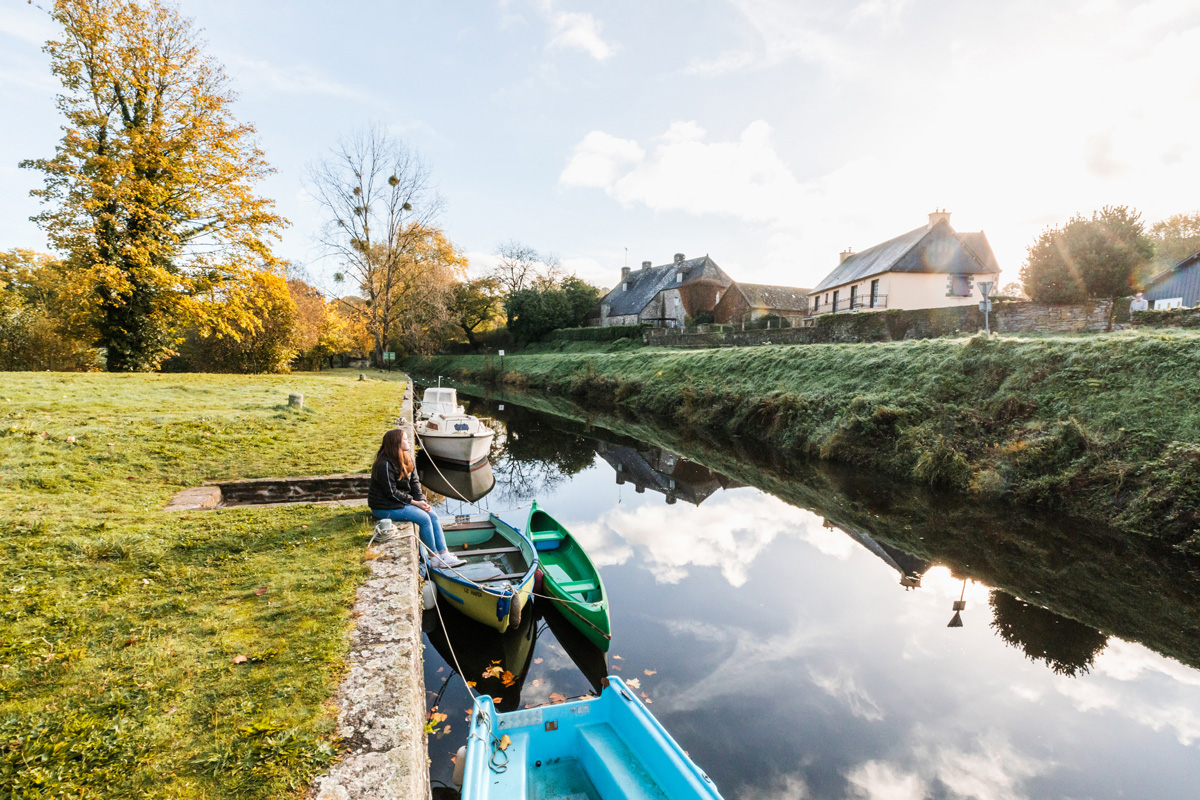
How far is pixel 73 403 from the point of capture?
11.4 m

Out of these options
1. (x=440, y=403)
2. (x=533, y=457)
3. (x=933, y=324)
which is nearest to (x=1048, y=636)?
(x=533, y=457)

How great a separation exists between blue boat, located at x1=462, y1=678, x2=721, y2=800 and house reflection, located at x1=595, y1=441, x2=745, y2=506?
8086mm

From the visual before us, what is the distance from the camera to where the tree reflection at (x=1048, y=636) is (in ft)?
20.0

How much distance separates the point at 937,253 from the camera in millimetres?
33469

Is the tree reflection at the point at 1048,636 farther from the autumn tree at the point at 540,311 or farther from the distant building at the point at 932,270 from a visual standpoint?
the autumn tree at the point at 540,311

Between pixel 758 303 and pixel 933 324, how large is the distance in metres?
25.7

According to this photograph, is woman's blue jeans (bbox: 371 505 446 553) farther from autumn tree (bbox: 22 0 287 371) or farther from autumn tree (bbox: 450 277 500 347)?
autumn tree (bbox: 450 277 500 347)

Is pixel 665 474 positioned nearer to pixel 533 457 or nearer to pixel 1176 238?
pixel 533 457

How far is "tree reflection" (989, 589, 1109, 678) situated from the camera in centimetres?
610

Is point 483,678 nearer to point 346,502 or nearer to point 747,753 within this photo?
point 747,753

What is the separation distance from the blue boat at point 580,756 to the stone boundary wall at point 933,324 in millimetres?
21126

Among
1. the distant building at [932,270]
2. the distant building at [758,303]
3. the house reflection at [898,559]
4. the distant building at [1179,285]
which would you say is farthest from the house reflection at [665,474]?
the distant building at [1179,285]

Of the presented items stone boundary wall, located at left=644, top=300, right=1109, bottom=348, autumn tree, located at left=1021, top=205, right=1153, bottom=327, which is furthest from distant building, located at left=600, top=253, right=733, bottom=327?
autumn tree, located at left=1021, top=205, right=1153, bottom=327

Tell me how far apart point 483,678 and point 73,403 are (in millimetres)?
12036
